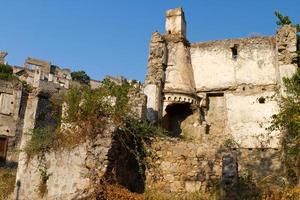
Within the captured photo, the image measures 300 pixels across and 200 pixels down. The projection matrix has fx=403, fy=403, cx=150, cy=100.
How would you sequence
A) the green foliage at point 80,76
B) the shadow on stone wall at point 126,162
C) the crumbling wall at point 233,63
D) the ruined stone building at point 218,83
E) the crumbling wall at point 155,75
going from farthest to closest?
1. the green foliage at point 80,76
2. the crumbling wall at point 233,63
3. the crumbling wall at point 155,75
4. the ruined stone building at point 218,83
5. the shadow on stone wall at point 126,162

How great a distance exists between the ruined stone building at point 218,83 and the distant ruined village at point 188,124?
1.8 inches

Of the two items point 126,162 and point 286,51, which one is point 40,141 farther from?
point 286,51

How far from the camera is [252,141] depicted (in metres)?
17.5

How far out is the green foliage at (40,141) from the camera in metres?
11.2

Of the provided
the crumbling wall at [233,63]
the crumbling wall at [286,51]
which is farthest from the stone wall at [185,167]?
the crumbling wall at [233,63]

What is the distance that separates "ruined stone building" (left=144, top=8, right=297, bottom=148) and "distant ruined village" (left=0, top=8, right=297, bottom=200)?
46 millimetres

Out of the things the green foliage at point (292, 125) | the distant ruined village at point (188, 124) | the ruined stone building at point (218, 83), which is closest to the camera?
the distant ruined village at point (188, 124)

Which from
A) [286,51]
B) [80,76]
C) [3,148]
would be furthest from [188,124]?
[80,76]

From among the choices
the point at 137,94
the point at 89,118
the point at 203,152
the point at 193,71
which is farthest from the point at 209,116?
the point at 89,118

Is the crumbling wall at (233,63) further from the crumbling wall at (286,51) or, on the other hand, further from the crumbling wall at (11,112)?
the crumbling wall at (11,112)

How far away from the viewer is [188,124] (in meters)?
18.9

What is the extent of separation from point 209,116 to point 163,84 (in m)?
2.71

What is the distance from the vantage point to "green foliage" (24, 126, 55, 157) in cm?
1120

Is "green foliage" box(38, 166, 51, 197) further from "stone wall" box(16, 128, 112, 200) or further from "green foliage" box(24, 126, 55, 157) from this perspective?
"green foliage" box(24, 126, 55, 157)
